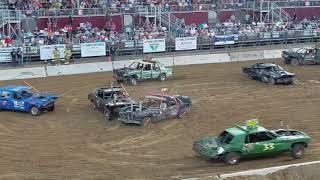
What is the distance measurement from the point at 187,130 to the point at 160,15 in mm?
26713

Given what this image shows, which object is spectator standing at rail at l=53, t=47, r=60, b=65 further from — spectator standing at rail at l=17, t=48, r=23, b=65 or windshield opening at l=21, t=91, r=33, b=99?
windshield opening at l=21, t=91, r=33, b=99

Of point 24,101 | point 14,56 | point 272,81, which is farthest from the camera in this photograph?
point 14,56

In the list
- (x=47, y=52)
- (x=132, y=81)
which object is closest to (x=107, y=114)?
(x=132, y=81)

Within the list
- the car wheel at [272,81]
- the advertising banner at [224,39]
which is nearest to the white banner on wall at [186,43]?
the advertising banner at [224,39]

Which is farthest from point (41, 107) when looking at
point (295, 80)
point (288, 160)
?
point (295, 80)

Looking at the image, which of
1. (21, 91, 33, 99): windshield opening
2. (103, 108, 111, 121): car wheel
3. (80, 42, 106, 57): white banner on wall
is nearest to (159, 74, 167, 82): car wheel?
(80, 42, 106, 57): white banner on wall

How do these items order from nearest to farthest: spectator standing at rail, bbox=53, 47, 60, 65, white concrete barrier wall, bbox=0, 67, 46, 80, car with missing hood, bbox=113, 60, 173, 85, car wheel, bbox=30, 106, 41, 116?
car wheel, bbox=30, 106, 41, 116
car with missing hood, bbox=113, 60, 173, 85
white concrete barrier wall, bbox=0, 67, 46, 80
spectator standing at rail, bbox=53, 47, 60, 65

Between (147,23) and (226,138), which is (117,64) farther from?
(226,138)

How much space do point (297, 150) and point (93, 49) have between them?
925 inches

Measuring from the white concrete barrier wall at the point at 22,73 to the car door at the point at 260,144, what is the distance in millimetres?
20127

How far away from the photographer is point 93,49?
1590 inches

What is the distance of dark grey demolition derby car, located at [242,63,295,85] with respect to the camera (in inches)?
1262

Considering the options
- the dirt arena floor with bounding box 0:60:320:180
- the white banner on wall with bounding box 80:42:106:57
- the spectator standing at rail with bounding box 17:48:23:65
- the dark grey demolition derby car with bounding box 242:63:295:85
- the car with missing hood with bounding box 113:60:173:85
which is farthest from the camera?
the white banner on wall with bounding box 80:42:106:57

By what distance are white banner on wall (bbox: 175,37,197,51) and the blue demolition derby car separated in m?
18.5
